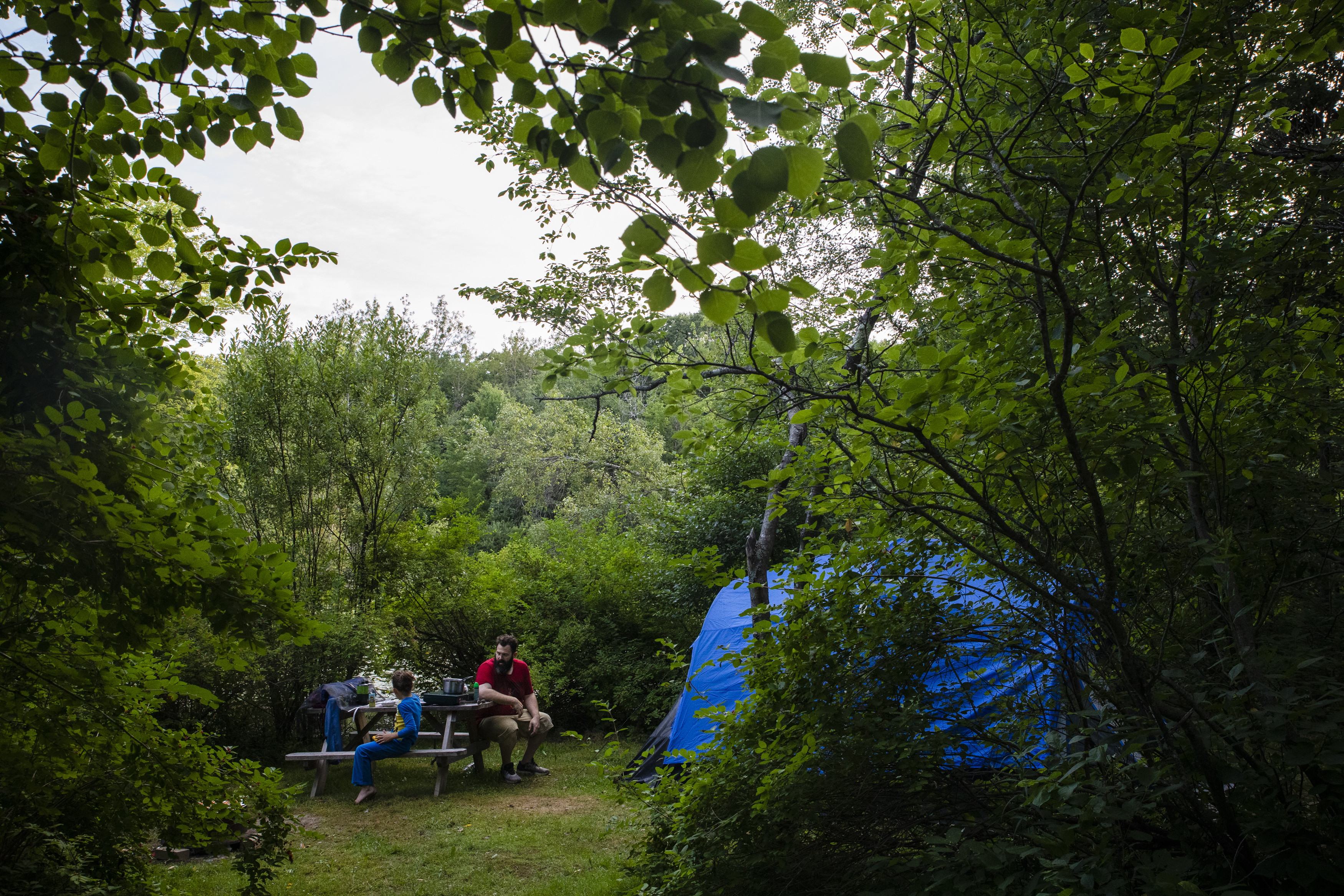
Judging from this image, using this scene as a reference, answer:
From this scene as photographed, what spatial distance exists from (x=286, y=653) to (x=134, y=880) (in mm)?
5138

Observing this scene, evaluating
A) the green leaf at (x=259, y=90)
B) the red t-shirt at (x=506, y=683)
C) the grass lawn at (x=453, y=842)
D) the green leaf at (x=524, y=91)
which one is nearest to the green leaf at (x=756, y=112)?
the green leaf at (x=524, y=91)

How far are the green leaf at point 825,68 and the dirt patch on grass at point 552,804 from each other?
19.3 feet

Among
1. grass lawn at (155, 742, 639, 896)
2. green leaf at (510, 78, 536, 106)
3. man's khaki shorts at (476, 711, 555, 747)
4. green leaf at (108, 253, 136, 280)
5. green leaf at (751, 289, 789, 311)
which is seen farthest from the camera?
man's khaki shorts at (476, 711, 555, 747)

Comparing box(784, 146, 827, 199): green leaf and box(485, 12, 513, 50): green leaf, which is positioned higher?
box(485, 12, 513, 50): green leaf

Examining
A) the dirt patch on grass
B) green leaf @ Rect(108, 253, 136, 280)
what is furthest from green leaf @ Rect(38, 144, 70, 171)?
the dirt patch on grass

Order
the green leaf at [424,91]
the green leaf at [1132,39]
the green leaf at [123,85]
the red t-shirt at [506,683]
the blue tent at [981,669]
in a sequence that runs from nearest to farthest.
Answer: the green leaf at [424,91], the green leaf at [123,85], the green leaf at [1132,39], the blue tent at [981,669], the red t-shirt at [506,683]

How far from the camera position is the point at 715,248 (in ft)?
3.66

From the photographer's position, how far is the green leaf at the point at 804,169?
1027 millimetres

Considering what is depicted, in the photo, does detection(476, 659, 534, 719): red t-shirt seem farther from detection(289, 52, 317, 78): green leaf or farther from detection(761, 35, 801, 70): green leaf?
detection(761, 35, 801, 70): green leaf

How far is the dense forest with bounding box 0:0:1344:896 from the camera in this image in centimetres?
147

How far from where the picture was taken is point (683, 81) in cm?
106

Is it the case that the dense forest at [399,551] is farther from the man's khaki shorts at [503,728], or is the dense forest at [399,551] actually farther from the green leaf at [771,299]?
the green leaf at [771,299]

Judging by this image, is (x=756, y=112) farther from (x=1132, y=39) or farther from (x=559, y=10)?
(x=1132, y=39)

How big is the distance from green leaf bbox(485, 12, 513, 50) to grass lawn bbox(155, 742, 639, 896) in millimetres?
3139
